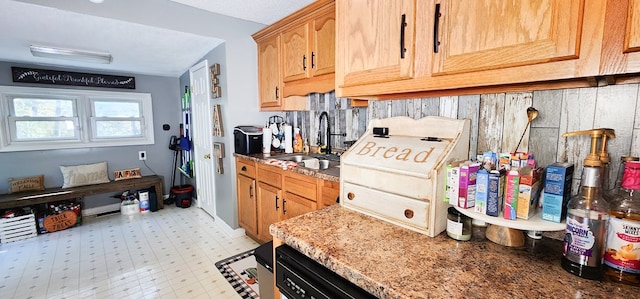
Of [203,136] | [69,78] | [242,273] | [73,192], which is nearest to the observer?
[242,273]

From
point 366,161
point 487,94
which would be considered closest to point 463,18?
point 487,94

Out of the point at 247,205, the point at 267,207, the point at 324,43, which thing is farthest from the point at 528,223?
the point at 247,205

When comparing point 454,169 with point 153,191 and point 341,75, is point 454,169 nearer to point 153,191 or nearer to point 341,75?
point 341,75

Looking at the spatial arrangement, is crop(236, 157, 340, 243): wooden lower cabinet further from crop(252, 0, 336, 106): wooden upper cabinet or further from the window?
the window

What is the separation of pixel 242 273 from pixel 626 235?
2291mm

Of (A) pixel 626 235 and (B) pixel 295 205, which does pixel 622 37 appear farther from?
(B) pixel 295 205

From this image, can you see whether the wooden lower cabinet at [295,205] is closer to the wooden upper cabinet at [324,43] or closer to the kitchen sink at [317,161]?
the kitchen sink at [317,161]

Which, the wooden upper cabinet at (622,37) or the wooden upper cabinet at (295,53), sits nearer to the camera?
the wooden upper cabinet at (622,37)

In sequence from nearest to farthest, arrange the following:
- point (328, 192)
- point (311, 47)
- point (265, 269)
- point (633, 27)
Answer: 1. point (633, 27)
2. point (265, 269)
3. point (328, 192)
4. point (311, 47)

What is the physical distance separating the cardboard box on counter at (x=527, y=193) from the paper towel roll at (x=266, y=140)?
2262 millimetres

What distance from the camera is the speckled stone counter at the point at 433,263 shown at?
586mm

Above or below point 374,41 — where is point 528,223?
below

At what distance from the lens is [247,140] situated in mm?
2604

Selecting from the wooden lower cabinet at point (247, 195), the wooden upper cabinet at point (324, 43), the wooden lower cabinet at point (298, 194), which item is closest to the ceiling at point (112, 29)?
the wooden upper cabinet at point (324, 43)
